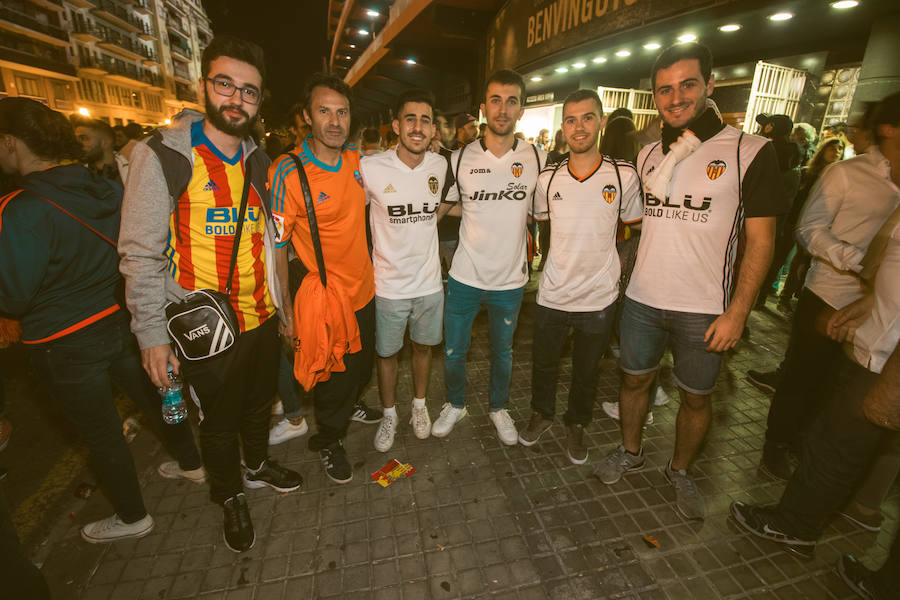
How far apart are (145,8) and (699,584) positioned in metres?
73.4

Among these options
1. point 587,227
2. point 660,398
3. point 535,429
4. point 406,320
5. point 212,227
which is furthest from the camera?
point 660,398

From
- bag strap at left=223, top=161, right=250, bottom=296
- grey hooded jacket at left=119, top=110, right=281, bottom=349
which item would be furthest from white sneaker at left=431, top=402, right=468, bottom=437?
grey hooded jacket at left=119, top=110, right=281, bottom=349

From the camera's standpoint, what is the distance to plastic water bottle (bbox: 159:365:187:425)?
7.15 feet

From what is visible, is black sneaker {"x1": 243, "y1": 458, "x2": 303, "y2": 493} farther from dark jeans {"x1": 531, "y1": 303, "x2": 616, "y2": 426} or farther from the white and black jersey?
the white and black jersey

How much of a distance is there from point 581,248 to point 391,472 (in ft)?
7.35

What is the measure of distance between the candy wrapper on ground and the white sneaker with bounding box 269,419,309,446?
2.94 feet

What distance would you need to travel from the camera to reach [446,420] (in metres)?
→ 3.66

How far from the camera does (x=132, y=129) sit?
655cm

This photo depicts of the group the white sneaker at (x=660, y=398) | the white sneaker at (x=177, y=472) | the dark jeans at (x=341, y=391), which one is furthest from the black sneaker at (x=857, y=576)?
the white sneaker at (x=177, y=472)

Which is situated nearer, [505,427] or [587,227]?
[587,227]

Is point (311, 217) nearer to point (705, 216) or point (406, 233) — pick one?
point (406, 233)

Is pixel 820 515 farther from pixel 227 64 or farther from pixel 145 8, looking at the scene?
pixel 145 8

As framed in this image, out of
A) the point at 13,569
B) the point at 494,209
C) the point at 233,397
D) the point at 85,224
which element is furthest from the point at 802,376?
the point at 85,224

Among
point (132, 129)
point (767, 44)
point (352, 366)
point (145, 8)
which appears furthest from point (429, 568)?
point (145, 8)
